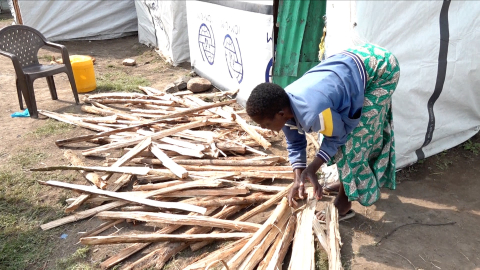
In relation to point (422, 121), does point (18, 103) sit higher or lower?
lower

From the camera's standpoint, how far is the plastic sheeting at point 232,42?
5.27 metres

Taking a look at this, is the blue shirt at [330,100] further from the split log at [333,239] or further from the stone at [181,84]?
the stone at [181,84]

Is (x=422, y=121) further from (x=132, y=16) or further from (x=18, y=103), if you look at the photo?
(x=132, y=16)

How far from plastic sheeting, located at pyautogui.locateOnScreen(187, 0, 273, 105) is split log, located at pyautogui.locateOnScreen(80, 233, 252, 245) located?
292 cm

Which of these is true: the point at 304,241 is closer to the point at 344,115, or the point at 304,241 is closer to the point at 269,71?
the point at 344,115

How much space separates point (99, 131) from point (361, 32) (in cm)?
358

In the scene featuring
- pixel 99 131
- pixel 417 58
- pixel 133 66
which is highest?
pixel 417 58

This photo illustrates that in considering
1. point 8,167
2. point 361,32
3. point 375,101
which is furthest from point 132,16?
point 375,101

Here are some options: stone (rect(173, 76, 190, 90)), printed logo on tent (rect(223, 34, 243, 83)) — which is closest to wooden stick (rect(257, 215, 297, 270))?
printed logo on tent (rect(223, 34, 243, 83))

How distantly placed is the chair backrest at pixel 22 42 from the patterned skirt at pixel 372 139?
18.3ft

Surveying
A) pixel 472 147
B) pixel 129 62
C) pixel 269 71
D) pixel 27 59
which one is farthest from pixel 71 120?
pixel 472 147

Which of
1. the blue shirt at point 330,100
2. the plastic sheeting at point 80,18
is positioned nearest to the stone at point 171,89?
the blue shirt at point 330,100

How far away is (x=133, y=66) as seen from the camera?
28.7ft

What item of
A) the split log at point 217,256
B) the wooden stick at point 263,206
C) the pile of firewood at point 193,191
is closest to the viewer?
the split log at point 217,256
